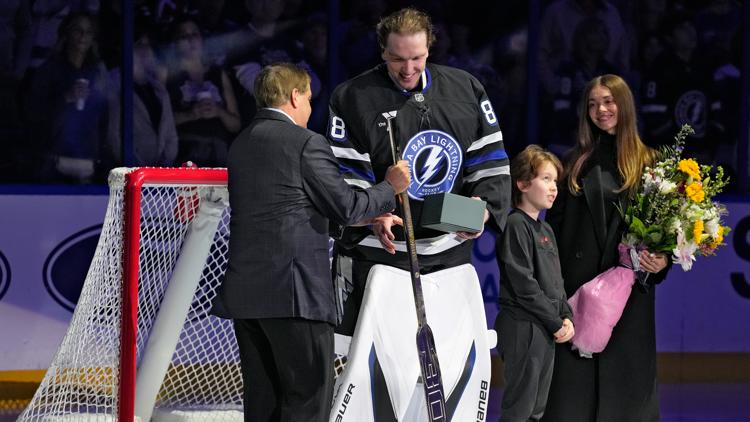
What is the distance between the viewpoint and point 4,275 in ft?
21.5

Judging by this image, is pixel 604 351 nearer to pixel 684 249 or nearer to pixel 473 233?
pixel 684 249

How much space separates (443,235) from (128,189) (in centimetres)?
111

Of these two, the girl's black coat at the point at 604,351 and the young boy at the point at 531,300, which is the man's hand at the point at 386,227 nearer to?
the young boy at the point at 531,300

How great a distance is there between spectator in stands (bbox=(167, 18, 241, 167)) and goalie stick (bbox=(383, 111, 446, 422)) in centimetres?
324

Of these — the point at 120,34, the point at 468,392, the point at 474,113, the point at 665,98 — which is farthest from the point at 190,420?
the point at 665,98

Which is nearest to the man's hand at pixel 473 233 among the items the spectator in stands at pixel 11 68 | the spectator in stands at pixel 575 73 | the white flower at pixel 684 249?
the white flower at pixel 684 249

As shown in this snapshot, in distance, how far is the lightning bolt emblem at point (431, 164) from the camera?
4.28 m

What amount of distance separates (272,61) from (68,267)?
1.60 meters

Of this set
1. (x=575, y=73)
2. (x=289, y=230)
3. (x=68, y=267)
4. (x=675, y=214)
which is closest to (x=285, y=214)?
(x=289, y=230)

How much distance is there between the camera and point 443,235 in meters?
4.33

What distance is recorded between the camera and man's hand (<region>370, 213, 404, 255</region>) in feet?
13.8

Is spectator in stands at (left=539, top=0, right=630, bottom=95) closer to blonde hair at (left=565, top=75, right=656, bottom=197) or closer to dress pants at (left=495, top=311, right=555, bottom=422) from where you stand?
blonde hair at (left=565, top=75, right=656, bottom=197)

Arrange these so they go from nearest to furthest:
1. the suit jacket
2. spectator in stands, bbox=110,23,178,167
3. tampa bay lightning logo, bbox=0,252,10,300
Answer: the suit jacket
tampa bay lightning logo, bbox=0,252,10,300
spectator in stands, bbox=110,23,178,167

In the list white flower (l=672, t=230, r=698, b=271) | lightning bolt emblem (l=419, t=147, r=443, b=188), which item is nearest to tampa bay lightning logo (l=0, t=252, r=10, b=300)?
lightning bolt emblem (l=419, t=147, r=443, b=188)
